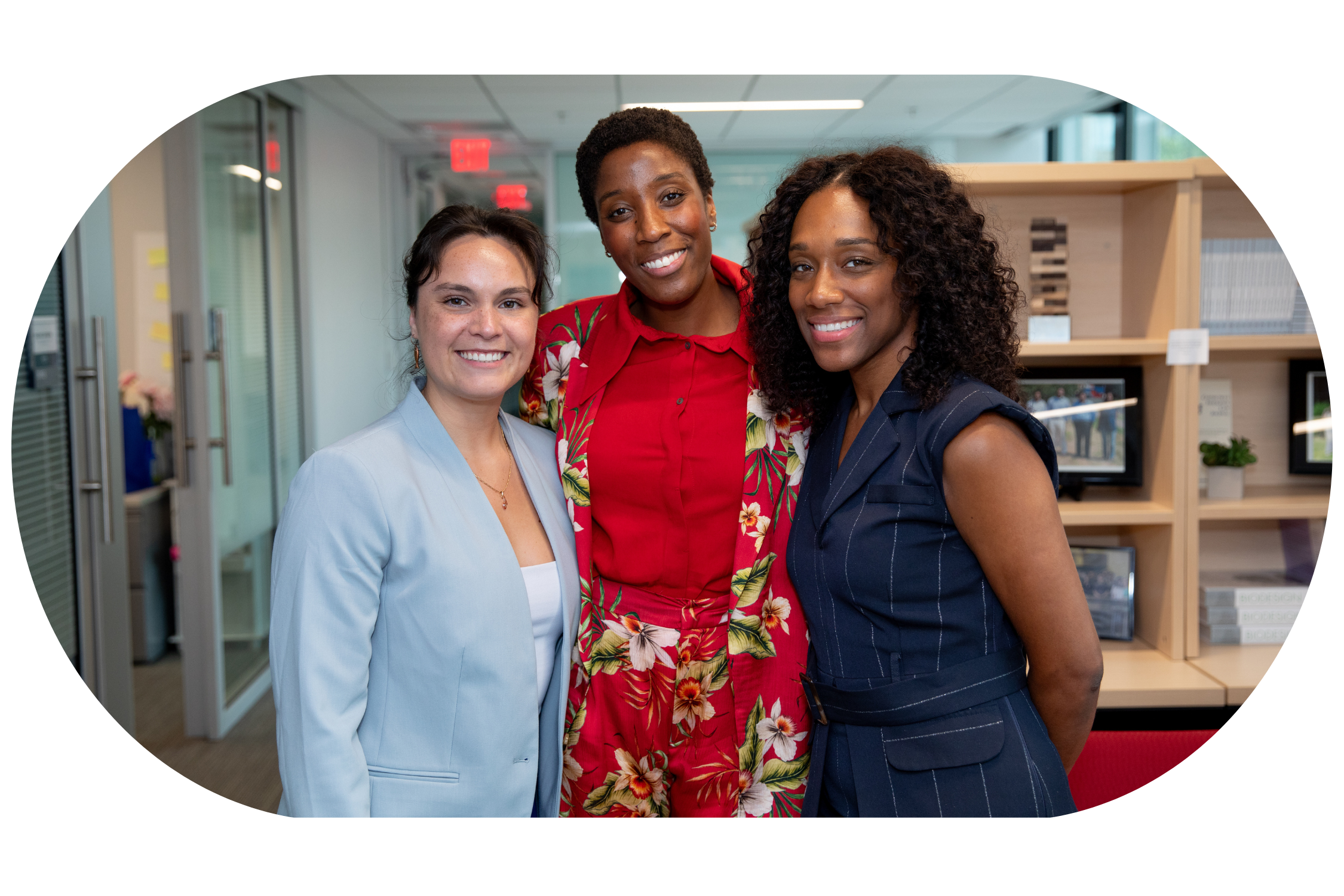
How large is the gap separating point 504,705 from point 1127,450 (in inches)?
76.7

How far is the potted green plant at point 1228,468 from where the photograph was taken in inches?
100

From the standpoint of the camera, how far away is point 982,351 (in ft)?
4.46

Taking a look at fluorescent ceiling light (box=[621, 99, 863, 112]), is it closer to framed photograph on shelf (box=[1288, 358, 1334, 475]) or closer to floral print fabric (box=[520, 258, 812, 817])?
framed photograph on shelf (box=[1288, 358, 1334, 475])

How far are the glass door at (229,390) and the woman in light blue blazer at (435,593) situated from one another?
2.33m

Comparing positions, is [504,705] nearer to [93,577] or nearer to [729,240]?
[93,577]

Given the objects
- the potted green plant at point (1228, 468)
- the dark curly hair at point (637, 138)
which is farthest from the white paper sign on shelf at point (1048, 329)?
the dark curly hair at point (637, 138)

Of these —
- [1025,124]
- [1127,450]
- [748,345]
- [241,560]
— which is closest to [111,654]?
[241,560]

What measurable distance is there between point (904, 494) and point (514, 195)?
6207 mm

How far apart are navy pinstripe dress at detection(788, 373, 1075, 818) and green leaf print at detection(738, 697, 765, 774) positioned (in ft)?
0.74

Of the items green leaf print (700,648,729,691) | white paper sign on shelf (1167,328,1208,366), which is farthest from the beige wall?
white paper sign on shelf (1167,328,1208,366)

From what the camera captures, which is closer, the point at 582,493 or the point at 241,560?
the point at 582,493

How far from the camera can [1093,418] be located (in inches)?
102

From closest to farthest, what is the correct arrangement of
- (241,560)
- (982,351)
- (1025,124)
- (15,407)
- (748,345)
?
1. (982,351)
2. (748,345)
3. (15,407)
4. (241,560)
5. (1025,124)

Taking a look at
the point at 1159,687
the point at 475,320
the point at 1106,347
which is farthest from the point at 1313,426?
the point at 475,320
